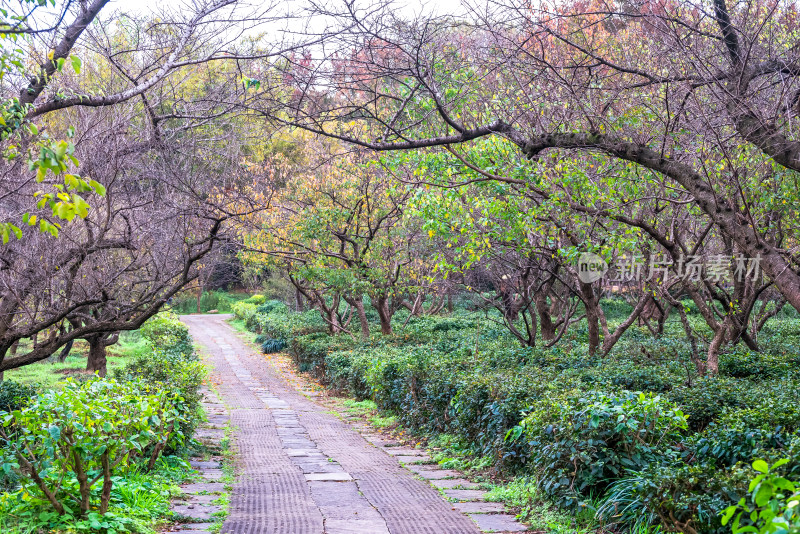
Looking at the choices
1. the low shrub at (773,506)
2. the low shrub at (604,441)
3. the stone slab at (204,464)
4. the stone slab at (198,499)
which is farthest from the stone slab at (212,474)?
the low shrub at (773,506)

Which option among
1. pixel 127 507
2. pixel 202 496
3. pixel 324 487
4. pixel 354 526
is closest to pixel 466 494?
pixel 324 487

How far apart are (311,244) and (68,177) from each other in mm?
11568

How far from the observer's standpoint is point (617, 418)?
4.60 m

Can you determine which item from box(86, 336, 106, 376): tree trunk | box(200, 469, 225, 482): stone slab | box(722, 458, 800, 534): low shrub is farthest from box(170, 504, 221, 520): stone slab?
box(86, 336, 106, 376): tree trunk

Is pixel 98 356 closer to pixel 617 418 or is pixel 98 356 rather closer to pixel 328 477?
pixel 328 477

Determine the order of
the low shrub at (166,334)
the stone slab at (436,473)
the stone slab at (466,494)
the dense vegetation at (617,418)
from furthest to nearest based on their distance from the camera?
the low shrub at (166,334)
the stone slab at (436,473)
the stone slab at (466,494)
the dense vegetation at (617,418)

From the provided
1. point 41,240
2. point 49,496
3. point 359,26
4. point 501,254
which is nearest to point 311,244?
point 501,254

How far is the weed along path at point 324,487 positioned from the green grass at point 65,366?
4493 millimetres

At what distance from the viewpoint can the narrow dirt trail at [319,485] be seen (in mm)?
4629

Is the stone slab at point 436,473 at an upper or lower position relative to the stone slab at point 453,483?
lower

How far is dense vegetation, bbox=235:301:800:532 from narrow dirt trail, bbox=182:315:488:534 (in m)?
0.82

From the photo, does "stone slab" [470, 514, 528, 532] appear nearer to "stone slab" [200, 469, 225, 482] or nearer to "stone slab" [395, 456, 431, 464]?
"stone slab" [395, 456, 431, 464]

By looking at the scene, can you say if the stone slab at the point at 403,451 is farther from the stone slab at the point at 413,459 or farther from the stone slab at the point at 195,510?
→ the stone slab at the point at 195,510

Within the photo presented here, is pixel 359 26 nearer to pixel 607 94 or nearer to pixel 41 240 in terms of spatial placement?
pixel 607 94
